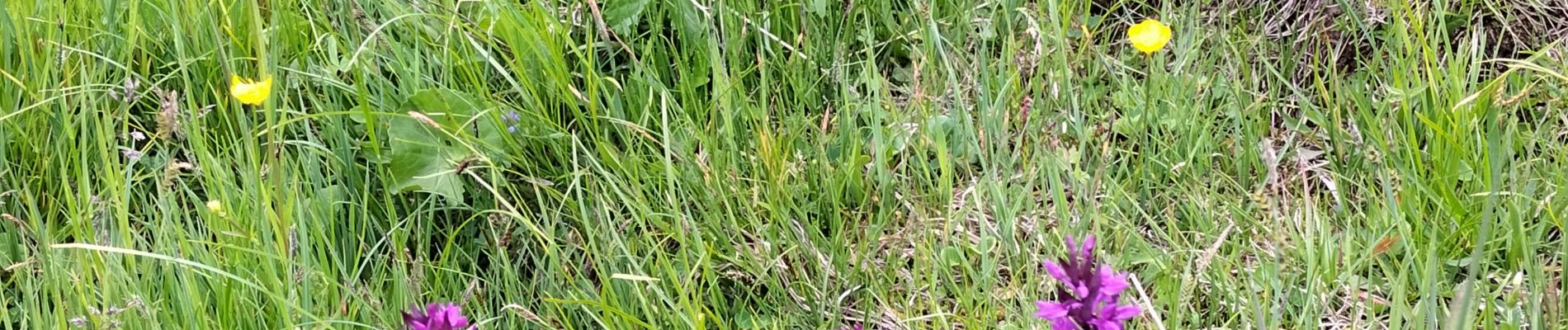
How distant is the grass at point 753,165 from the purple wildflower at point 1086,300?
0.51 metres

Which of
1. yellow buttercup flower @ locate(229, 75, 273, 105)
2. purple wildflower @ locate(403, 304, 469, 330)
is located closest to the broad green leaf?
yellow buttercup flower @ locate(229, 75, 273, 105)

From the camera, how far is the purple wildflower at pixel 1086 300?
1081 mm

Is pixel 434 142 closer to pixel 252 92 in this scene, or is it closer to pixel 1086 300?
pixel 252 92

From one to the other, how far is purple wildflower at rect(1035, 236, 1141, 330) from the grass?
51 centimetres

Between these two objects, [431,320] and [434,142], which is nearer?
[431,320]

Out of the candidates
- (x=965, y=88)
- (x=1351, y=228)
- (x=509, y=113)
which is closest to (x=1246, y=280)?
(x=1351, y=228)

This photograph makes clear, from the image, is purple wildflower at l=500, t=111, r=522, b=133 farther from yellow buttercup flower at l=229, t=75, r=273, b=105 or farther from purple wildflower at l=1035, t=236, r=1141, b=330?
purple wildflower at l=1035, t=236, r=1141, b=330

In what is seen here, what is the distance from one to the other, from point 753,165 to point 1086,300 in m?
1.01

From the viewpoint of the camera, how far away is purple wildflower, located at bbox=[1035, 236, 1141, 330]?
108cm

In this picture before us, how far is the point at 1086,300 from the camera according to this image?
1086mm

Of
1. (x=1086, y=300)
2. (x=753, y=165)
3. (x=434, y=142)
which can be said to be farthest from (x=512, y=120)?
(x=1086, y=300)

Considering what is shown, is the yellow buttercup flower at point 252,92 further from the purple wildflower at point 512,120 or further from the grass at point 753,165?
the purple wildflower at point 512,120

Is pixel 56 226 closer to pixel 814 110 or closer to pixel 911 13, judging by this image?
pixel 814 110

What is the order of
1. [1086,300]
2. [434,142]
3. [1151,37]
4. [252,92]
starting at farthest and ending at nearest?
[434,142] < [1151,37] < [252,92] < [1086,300]
